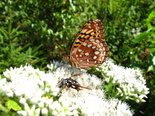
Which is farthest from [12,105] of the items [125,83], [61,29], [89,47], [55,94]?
[61,29]

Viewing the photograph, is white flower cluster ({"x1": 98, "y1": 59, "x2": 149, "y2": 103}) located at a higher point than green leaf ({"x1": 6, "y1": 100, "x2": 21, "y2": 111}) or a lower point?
lower

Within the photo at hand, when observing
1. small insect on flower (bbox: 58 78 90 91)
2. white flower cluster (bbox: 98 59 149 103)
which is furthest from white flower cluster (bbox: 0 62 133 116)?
white flower cluster (bbox: 98 59 149 103)

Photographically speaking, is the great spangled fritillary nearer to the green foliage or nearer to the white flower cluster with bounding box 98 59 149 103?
the white flower cluster with bounding box 98 59 149 103

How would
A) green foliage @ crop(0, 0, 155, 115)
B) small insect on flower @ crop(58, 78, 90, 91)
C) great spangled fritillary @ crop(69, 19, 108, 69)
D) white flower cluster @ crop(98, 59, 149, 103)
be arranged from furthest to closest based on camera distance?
green foliage @ crop(0, 0, 155, 115) → great spangled fritillary @ crop(69, 19, 108, 69) → white flower cluster @ crop(98, 59, 149, 103) → small insect on flower @ crop(58, 78, 90, 91)

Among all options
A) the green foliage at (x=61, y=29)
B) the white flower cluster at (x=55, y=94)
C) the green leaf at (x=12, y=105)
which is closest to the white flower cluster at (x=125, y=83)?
the white flower cluster at (x=55, y=94)

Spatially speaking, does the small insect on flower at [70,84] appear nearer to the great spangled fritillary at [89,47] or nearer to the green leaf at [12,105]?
the great spangled fritillary at [89,47]

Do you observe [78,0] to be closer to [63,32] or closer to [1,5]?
[63,32]

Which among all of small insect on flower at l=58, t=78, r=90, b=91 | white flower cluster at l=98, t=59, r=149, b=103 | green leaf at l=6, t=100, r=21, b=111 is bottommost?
A: white flower cluster at l=98, t=59, r=149, b=103
